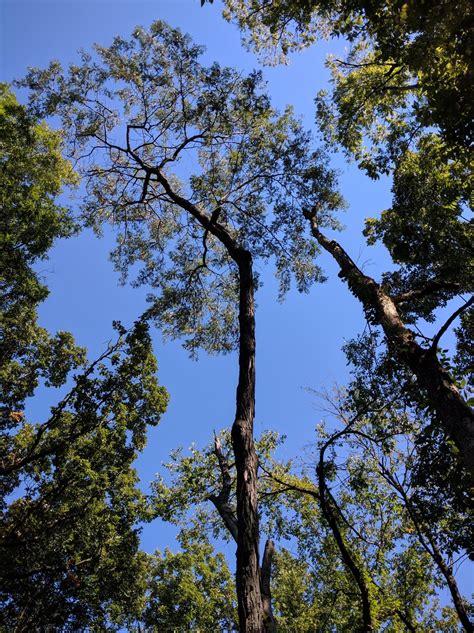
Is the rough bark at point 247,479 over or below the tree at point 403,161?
below

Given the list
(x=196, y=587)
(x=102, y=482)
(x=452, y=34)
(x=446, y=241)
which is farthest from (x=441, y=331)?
(x=196, y=587)

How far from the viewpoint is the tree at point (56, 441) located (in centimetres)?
1029

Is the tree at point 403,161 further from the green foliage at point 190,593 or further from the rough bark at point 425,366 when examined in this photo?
the green foliage at point 190,593

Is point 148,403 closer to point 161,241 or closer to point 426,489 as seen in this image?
point 161,241

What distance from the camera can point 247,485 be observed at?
5.08m

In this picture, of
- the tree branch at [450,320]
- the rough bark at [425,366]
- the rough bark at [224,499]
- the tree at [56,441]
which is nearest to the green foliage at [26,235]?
the tree at [56,441]

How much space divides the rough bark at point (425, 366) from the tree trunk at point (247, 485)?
2350 mm

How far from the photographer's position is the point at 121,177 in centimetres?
1320

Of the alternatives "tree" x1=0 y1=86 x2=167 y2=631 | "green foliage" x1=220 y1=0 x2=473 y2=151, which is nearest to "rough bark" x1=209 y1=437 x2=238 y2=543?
"tree" x1=0 y1=86 x2=167 y2=631

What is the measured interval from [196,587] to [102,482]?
9.59m

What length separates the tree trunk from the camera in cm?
413

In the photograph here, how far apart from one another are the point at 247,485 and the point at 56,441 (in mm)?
8115

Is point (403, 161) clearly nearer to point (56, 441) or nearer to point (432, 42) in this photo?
point (432, 42)

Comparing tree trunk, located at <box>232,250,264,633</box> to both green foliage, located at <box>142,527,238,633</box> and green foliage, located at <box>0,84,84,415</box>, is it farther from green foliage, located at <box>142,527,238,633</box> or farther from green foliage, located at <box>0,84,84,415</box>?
green foliage, located at <box>142,527,238,633</box>
